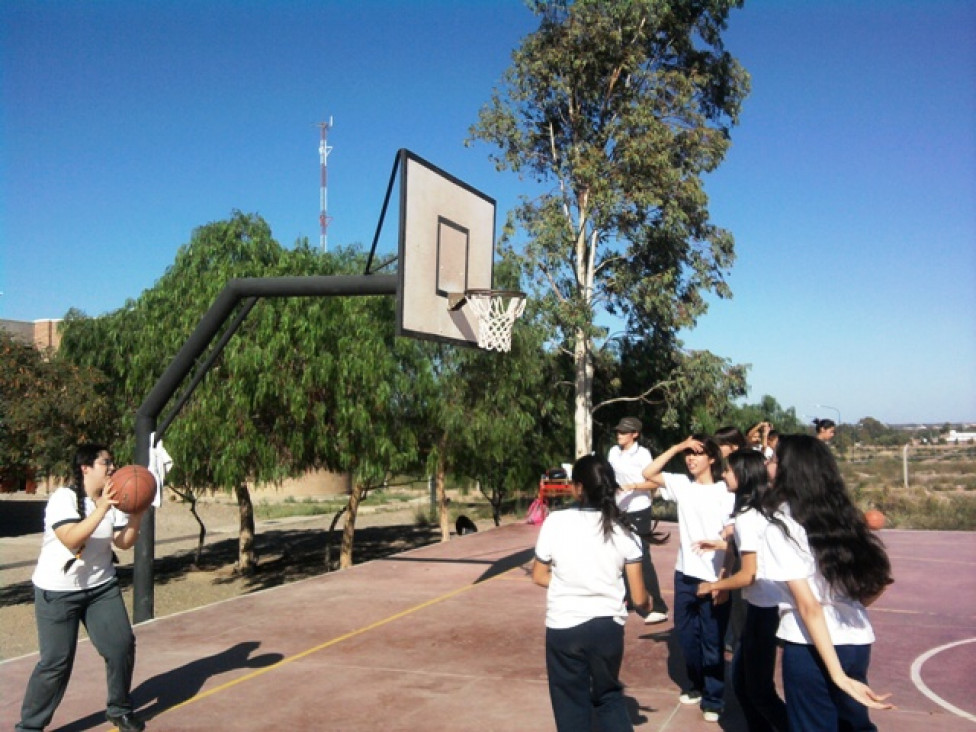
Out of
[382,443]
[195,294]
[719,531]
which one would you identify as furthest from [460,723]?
[195,294]

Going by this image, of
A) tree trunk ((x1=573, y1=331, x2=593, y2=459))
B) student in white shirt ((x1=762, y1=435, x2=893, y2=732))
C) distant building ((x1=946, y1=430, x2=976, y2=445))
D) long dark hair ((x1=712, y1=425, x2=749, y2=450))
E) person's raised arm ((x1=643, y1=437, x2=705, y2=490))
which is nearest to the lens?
student in white shirt ((x1=762, y1=435, x2=893, y2=732))

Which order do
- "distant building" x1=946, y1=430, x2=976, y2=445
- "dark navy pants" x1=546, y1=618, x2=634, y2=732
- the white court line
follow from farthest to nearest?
"distant building" x1=946, y1=430, x2=976, y2=445 → the white court line → "dark navy pants" x1=546, y1=618, x2=634, y2=732

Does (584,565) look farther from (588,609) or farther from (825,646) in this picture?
(825,646)

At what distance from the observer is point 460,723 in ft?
20.3

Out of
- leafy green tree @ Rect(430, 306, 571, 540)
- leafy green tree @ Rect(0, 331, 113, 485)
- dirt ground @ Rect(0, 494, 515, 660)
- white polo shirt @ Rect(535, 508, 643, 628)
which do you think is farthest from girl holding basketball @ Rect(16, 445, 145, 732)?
leafy green tree @ Rect(0, 331, 113, 485)

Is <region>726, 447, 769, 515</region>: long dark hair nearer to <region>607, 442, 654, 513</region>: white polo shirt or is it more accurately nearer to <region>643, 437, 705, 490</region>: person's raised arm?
<region>643, 437, 705, 490</region>: person's raised arm

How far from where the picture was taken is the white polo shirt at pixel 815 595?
151 inches

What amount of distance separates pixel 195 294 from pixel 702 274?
1536 centimetres

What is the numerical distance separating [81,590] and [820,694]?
4.33 m

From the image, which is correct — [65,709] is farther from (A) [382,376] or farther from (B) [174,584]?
(B) [174,584]

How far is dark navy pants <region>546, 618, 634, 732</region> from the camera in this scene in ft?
13.9

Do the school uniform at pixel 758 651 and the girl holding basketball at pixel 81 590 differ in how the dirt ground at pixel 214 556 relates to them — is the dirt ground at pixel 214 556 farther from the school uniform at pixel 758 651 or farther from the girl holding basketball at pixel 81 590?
the school uniform at pixel 758 651

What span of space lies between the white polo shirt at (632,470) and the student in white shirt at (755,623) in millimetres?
2973

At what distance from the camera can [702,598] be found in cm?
606
